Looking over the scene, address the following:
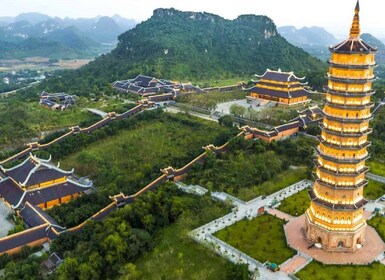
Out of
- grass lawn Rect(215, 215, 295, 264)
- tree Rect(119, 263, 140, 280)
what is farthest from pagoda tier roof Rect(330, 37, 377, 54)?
tree Rect(119, 263, 140, 280)

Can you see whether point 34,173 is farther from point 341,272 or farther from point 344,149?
point 341,272

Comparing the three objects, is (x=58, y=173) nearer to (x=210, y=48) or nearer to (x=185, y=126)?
(x=185, y=126)

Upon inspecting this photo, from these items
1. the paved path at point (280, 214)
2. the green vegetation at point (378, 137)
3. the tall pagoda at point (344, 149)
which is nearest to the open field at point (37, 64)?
the green vegetation at point (378, 137)

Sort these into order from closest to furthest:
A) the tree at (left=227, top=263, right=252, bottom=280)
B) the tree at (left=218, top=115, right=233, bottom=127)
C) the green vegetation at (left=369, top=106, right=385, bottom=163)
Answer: the tree at (left=227, top=263, right=252, bottom=280) < the green vegetation at (left=369, top=106, right=385, bottom=163) < the tree at (left=218, top=115, right=233, bottom=127)

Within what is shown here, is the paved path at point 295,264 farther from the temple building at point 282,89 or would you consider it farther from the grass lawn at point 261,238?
the temple building at point 282,89

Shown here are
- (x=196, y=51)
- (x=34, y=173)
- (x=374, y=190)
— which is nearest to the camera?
(x=374, y=190)

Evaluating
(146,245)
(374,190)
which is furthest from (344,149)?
(146,245)

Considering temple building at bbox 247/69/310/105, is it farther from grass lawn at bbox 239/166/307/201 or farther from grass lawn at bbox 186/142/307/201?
grass lawn at bbox 239/166/307/201
